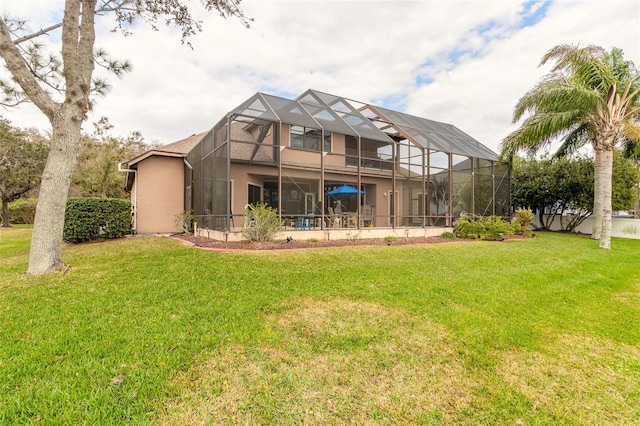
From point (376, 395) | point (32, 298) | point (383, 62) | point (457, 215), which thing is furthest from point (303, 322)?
point (383, 62)

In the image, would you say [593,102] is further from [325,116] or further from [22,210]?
[22,210]

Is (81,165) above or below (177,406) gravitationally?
above

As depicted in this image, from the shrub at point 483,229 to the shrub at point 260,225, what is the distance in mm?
7683

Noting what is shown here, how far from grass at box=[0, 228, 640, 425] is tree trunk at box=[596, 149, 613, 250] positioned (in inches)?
249

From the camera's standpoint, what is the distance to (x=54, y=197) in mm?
5086

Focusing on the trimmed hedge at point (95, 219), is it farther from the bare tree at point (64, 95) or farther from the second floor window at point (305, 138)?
the second floor window at point (305, 138)

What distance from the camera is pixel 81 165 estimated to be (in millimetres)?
25062

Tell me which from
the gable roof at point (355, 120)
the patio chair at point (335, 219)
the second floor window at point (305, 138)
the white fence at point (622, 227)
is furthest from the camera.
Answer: the white fence at point (622, 227)

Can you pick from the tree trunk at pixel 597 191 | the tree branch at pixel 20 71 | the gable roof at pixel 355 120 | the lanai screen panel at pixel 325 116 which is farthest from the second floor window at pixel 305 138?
the tree trunk at pixel 597 191

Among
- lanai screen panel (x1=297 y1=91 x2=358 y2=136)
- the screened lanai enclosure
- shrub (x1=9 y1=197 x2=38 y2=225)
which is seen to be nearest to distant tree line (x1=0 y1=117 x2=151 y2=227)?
shrub (x1=9 y1=197 x2=38 y2=225)

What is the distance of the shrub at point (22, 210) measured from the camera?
24.6 metres

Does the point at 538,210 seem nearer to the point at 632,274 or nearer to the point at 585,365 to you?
the point at 632,274

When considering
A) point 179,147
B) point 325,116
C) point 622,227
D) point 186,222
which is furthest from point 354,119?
point 622,227

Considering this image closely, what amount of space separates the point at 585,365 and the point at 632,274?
5954 millimetres
